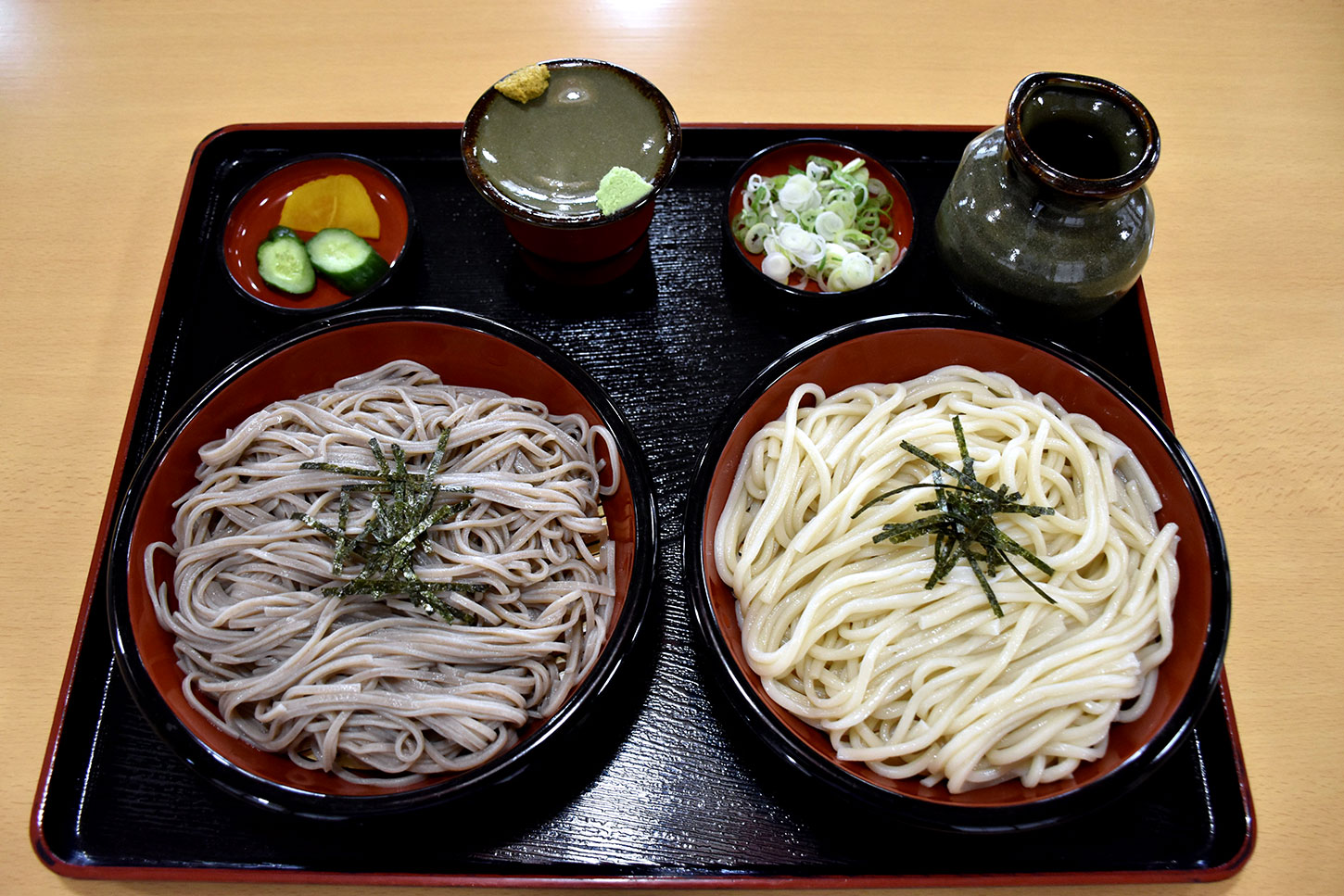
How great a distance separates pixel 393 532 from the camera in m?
1.72

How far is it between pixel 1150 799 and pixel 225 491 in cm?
207

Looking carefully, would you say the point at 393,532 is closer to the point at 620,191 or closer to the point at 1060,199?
the point at 620,191

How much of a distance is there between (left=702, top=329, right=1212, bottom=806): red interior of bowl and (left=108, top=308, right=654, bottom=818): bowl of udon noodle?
0.73ft

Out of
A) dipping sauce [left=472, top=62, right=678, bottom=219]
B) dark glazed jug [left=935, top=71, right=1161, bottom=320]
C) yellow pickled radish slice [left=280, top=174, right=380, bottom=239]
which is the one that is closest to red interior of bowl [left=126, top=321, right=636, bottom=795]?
dipping sauce [left=472, top=62, right=678, bottom=219]

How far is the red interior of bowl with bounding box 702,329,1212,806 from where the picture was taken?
1.61 m

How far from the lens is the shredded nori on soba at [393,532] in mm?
1703

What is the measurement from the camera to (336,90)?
2873mm

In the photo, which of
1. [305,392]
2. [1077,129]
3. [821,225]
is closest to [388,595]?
[305,392]

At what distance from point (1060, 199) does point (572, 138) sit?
1166 millimetres

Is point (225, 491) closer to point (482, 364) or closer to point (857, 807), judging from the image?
point (482, 364)

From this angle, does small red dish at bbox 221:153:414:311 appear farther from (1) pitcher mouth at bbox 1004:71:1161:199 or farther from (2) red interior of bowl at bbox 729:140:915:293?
(1) pitcher mouth at bbox 1004:71:1161:199

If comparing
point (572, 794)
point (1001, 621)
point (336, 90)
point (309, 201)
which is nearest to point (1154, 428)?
point (1001, 621)

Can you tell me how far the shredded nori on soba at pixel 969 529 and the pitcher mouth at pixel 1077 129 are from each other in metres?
0.68

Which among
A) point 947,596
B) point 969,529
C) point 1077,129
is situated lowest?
point 947,596
